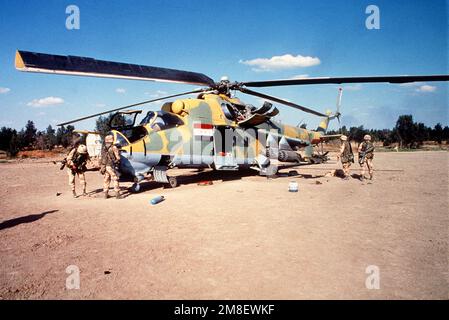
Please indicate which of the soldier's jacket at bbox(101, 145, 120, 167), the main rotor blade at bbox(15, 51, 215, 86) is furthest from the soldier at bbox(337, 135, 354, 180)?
the soldier's jacket at bbox(101, 145, 120, 167)

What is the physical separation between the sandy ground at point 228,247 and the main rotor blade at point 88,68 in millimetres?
2888

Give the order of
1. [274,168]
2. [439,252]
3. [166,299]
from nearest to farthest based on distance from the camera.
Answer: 1. [166,299]
2. [439,252]
3. [274,168]

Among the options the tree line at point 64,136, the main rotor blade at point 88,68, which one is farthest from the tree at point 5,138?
the main rotor blade at point 88,68

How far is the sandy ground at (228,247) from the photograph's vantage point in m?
2.92

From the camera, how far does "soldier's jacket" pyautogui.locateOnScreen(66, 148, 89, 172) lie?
8.27m

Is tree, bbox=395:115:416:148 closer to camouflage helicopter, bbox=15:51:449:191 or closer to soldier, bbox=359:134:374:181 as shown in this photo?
camouflage helicopter, bbox=15:51:449:191

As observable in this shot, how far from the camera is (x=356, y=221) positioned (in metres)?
5.17

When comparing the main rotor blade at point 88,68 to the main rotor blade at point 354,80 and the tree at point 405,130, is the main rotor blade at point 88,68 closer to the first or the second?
the main rotor blade at point 354,80

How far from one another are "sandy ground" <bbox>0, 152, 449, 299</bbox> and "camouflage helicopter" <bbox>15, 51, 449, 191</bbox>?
2.07 meters

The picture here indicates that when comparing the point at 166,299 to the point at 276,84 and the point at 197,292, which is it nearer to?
the point at 197,292

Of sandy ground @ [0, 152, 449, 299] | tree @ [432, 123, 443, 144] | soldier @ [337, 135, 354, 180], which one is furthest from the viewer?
tree @ [432, 123, 443, 144]

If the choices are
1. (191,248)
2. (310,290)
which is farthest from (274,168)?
(310,290)
